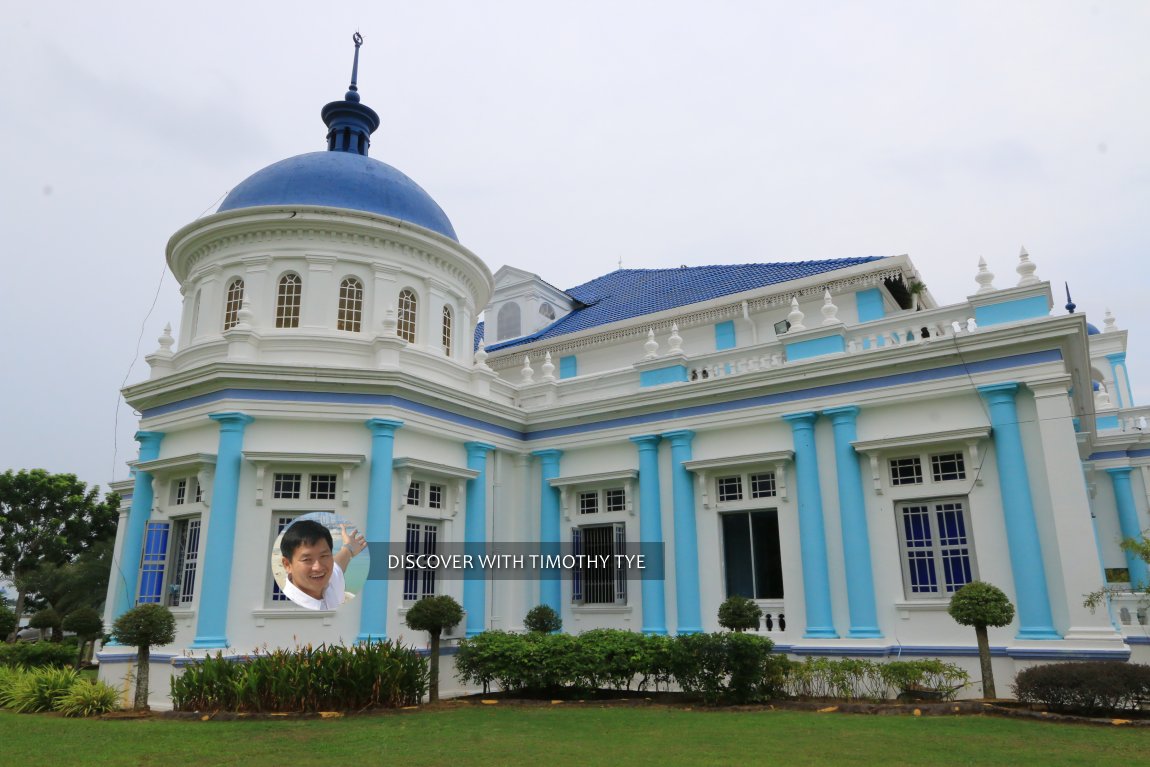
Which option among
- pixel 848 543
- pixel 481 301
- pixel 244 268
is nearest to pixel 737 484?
pixel 848 543

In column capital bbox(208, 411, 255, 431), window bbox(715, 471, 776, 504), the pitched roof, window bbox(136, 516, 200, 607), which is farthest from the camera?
the pitched roof

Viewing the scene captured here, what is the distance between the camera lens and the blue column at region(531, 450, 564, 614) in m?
16.5

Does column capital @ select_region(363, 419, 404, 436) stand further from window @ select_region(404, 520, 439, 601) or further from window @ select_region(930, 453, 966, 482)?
window @ select_region(930, 453, 966, 482)

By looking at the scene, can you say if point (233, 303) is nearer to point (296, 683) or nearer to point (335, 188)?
point (335, 188)

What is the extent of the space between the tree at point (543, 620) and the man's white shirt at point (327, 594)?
378 centimetres

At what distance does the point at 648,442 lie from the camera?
16.0 meters

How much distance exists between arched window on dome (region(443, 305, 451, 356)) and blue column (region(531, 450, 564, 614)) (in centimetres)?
304

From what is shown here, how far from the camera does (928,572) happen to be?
1298 cm

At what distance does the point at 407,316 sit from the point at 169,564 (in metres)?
6.52

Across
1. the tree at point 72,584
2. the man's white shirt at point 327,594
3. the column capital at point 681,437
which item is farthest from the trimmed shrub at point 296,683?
the tree at point 72,584

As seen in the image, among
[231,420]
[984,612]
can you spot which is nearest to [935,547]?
[984,612]

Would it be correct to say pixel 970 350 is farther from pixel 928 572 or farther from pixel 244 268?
pixel 244 268

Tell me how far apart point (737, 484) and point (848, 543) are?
251 centimetres

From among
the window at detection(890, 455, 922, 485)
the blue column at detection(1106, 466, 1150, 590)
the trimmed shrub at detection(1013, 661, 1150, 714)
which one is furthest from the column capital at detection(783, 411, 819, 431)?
the blue column at detection(1106, 466, 1150, 590)
